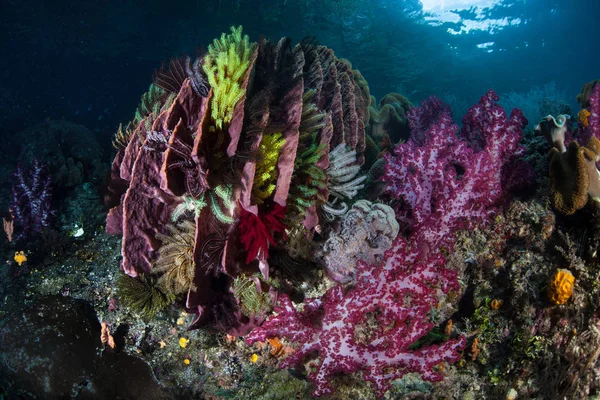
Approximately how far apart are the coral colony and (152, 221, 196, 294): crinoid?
0.01 m

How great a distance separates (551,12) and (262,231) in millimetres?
44248

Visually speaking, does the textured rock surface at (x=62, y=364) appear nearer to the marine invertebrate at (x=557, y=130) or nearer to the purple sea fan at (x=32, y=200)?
the purple sea fan at (x=32, y=200)

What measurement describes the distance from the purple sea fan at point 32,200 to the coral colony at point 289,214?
2731mm

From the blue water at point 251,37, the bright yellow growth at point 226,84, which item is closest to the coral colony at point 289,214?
the bright yellow growth at point 226,84

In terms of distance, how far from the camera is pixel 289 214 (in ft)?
10.6

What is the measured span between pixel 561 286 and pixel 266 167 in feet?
9.12

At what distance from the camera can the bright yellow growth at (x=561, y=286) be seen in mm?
2754

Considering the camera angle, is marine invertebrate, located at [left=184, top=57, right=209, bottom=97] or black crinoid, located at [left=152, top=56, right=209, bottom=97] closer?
marine invertebrate, located at [left=184, top=57, right=209, bottom=97]

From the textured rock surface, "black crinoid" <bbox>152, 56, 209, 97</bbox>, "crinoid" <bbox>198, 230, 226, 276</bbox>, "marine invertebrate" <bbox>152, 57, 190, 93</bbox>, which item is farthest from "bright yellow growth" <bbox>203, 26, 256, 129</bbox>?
the textured rock surface

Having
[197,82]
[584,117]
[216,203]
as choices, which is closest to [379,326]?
[216,203]

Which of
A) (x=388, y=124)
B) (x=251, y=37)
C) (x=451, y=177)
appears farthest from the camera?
(x=251, y=37)

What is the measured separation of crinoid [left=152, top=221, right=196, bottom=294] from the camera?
311cm

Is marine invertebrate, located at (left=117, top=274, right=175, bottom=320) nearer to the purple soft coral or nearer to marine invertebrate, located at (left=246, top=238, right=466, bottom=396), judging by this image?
marine invertebrate, located at (left=246, top=238, right=466, bottom=396)

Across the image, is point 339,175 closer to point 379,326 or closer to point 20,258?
point 379,326
